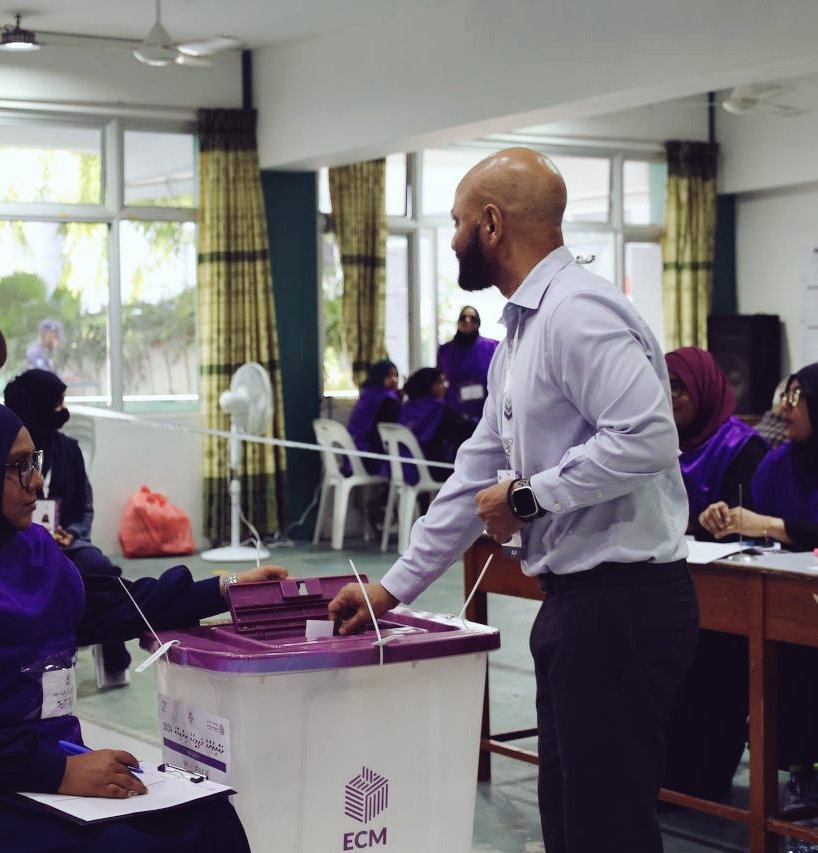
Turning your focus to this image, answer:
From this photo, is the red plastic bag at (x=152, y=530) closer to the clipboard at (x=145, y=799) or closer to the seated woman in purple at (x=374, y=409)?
the seated woman in purple at (x=374, y=409)

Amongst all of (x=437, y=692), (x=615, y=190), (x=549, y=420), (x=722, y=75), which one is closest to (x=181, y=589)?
(x=437, y=692)

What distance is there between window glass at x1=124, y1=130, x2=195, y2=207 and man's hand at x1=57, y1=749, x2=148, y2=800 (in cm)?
734

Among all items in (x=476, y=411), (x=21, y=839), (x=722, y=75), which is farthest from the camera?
(x=476, y=411)

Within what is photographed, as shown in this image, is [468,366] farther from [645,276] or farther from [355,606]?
[355,606]

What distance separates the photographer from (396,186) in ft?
33.2

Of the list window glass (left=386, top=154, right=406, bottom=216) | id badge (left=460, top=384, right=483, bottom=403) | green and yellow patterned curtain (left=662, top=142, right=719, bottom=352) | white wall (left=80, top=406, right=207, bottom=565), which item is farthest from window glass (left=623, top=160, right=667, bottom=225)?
white wall (left=80, top=406, right=207, bottom=565)

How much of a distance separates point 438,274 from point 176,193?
2.06 metres

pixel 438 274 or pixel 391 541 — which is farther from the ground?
pixel 438 274

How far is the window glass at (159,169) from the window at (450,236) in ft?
3.15

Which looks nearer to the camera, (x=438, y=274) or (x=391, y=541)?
(x=391, y=541)

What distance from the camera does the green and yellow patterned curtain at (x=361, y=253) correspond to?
9.61 m

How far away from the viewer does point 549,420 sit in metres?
2.18

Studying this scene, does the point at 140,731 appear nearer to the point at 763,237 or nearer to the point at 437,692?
the point at 437,692

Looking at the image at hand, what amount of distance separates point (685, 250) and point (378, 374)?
330 cm
